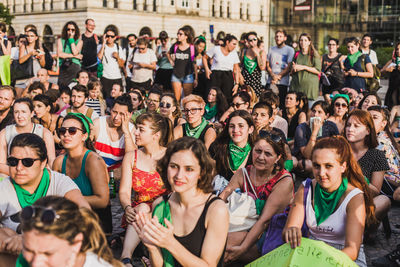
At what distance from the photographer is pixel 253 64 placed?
1091 centimetres

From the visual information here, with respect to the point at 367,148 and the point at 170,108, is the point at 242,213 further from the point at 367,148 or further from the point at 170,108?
the point at 170,108

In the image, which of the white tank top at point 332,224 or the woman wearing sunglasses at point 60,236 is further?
the white tank top at point 332,224

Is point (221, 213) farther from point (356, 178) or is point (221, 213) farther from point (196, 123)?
point (196, 123)

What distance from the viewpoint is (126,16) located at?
56.7 metres

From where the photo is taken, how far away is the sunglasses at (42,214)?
245cm

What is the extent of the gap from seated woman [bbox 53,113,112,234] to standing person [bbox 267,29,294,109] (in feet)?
19.7

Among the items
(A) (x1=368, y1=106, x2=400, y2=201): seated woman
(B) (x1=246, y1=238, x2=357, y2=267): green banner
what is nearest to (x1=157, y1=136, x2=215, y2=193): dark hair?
(B) (x1=246, y1=238, x2=357, y2=267): green banner

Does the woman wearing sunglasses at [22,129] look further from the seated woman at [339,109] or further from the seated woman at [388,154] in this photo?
the seated woman at [339,109]

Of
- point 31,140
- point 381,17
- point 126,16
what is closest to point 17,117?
point 31,140

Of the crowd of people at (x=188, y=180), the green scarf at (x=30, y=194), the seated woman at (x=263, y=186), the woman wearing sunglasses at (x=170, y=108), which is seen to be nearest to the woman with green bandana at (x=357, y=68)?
the crowd of people at (x=188, y=180)

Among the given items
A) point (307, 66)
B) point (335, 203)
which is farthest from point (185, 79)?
point (335, 203)

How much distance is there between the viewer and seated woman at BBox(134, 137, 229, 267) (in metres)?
3.22

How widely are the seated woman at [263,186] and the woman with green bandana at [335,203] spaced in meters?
0.54

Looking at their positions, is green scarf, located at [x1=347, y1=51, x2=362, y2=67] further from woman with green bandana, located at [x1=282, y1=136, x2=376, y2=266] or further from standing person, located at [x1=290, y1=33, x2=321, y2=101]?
woman with green bandana, located at [x1=282, y1=136, x2=376, y2=266]
